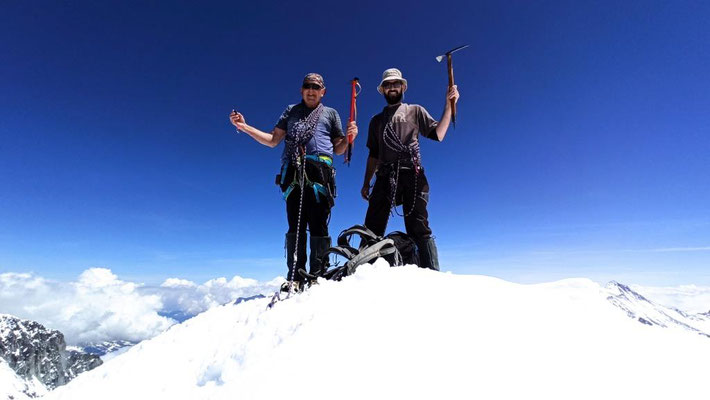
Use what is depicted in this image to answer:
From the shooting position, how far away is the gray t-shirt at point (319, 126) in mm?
6098

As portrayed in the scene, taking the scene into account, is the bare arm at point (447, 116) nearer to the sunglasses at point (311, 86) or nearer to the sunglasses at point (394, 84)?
the sunglasses at point (394, 84)

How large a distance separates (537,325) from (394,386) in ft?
4.17

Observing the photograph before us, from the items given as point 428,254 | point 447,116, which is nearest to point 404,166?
point 447,116

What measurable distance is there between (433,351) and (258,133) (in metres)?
5.31

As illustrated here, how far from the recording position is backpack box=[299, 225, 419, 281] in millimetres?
4188

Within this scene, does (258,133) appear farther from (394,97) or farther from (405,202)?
(405,202)

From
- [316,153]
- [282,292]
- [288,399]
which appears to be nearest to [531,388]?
[288,399]

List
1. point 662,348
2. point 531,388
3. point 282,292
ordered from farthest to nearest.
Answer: point 282,292, point 662,348, point 531,388

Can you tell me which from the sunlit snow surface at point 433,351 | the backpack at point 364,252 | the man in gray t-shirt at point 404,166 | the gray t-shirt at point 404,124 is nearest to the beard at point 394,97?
the man in gray t-shirt at point 404,166

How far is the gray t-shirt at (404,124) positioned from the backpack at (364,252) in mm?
1739

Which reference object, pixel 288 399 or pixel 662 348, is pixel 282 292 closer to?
pixel 288 399

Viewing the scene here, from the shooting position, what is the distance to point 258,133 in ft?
20.4

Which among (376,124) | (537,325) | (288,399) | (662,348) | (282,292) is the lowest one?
(288,399)

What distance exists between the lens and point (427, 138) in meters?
6.78
